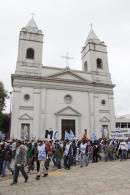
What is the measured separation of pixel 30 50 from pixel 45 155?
22.7 meters

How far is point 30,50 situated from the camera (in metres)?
31.0

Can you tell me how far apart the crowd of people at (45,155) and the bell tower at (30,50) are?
14540 mm

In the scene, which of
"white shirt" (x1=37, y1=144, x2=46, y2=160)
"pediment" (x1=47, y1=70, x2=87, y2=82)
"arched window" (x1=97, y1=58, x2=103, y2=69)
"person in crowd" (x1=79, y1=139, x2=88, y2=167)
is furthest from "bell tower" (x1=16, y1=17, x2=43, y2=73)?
"white shirt" (x1=37, y1=144, x2=46, y2=160)

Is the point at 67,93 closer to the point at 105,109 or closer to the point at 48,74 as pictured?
the point at 48,74

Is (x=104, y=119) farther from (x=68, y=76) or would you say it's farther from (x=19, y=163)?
(x=19, y=163)

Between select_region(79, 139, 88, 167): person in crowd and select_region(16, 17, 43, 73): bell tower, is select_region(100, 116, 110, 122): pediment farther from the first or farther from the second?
select_region(79, 139, 88, 167): person in crowd

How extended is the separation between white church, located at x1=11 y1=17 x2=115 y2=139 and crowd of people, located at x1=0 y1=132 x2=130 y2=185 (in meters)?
9.85

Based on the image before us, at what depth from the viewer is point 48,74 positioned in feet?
98.1

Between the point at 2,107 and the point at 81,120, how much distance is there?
1089 centimetres

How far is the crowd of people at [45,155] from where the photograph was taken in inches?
374

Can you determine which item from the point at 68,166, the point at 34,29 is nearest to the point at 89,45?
the point at 34,29

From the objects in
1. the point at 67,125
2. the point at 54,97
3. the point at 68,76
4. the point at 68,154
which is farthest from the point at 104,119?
the point at 68,154

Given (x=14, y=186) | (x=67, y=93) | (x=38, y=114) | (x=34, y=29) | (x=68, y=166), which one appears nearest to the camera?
(x=14, y=186)

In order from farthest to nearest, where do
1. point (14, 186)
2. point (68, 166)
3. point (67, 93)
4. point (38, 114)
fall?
point (67, 93), point (38, 114), point (68, 166), point (14, 186)
